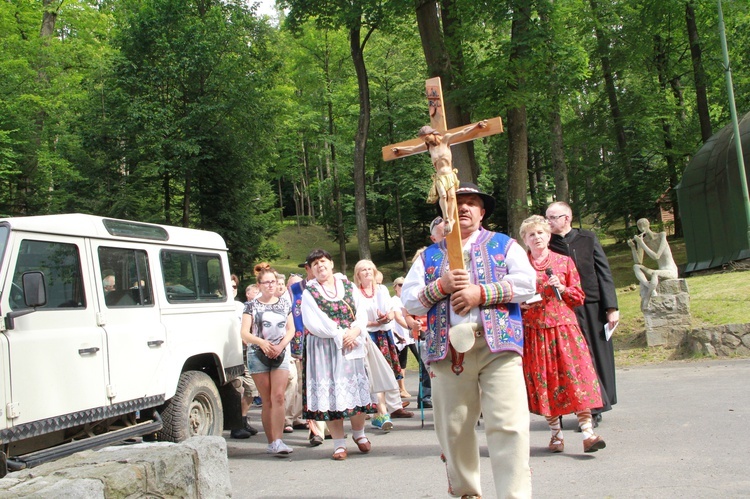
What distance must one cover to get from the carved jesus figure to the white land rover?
298cm

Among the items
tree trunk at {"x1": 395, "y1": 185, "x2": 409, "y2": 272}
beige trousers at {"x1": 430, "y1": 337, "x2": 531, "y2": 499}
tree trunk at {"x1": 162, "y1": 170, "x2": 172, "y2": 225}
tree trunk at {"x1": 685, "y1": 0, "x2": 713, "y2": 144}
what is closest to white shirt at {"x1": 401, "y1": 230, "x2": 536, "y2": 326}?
beige trousers at {"x1": 430, "y1": 337, "x2": 531, "y2": 499}

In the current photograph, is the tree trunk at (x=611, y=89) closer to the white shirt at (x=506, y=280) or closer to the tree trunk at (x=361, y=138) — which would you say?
the tree trunk at (x=361, y=138)

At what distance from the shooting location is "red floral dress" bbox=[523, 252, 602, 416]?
19.9 feet

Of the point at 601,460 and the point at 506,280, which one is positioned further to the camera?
the point at 601,460

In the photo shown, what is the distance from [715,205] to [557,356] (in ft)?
61.0

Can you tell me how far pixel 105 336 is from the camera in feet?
20.5

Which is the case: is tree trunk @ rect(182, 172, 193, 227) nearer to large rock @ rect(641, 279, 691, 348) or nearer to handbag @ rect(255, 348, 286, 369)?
large rock @ rect(641, 279, 691, 348)

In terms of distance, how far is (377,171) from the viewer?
42.4 m

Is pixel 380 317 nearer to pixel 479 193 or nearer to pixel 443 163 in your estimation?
pixel 479 193

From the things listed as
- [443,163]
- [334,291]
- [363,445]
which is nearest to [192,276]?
[334,291]

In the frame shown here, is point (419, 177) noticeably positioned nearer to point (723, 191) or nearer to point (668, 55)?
point (668, 55)

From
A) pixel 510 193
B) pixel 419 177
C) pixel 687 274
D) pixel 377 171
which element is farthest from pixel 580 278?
pixel 377 171

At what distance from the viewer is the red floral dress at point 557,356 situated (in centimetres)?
607

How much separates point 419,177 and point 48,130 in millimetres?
17696
